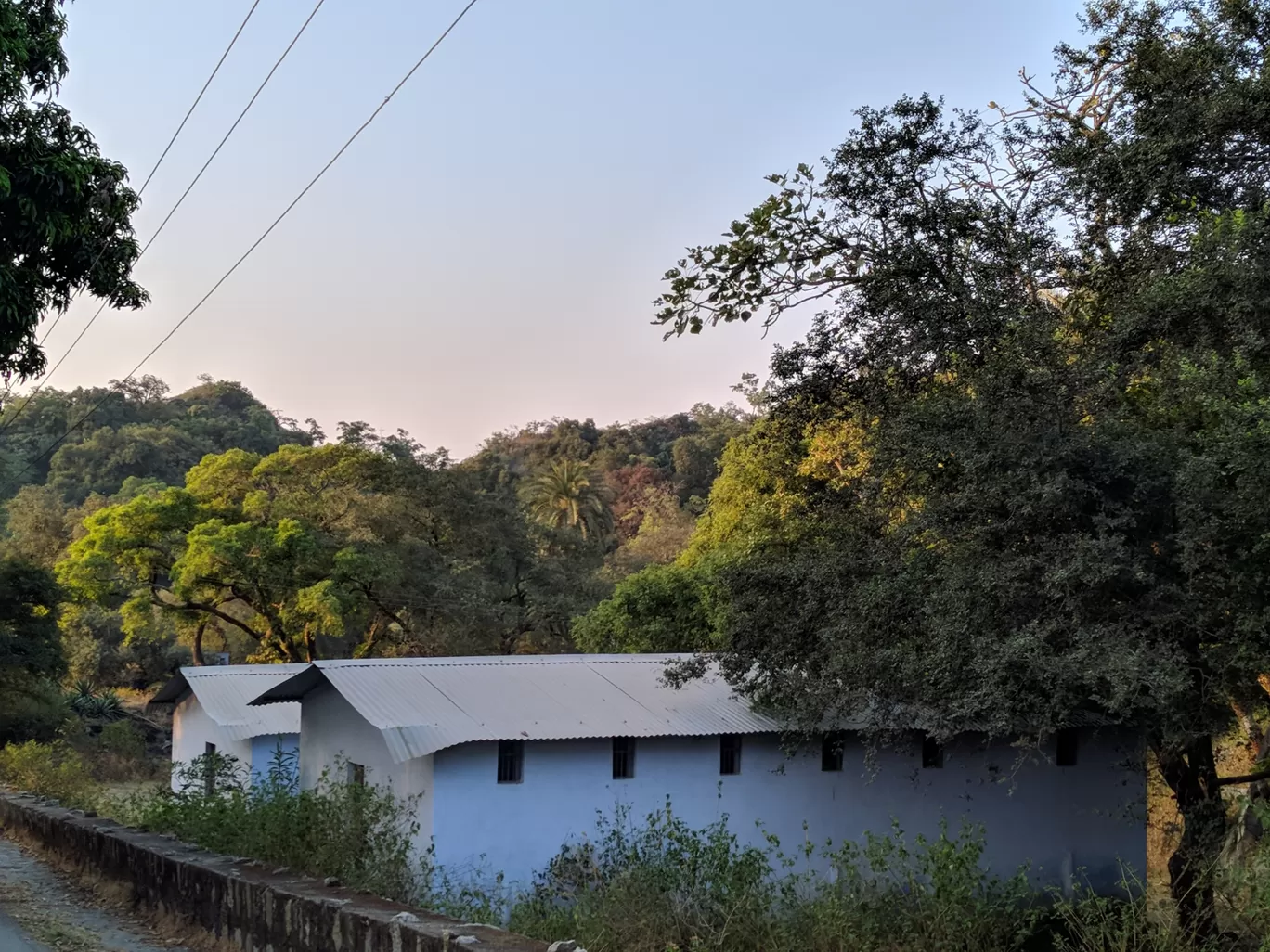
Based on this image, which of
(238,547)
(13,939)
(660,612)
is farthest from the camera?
(238,547)

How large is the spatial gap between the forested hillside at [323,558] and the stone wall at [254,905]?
19.0 meters

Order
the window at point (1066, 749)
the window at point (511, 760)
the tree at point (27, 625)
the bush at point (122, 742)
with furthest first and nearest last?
1. the bush at point (122, 742)
2. the tree at point (27, 625)
3. the window at point (1066, 749)
4. the window at point (511, 760)

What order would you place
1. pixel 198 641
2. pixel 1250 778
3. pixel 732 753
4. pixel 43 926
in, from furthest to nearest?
pixel 198 641
pixel 732 753
pixel 1250 778
pixel 43 926

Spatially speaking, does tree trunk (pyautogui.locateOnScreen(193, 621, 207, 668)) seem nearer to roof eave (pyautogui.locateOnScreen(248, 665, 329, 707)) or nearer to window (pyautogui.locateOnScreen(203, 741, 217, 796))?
roof eave (pyautogui.locateOnScreen(248, 665, 329, 707))

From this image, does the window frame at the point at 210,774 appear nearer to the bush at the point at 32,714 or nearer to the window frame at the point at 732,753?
the window frame at the point at 732,753

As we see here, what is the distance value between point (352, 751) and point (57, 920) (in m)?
8.73

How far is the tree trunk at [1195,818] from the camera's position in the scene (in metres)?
12.1

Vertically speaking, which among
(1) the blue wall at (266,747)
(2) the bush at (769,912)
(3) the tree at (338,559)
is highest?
(3) the tree at (338,559)

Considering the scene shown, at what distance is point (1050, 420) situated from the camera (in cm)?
1042

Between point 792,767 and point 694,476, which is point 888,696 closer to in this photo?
point 792,767

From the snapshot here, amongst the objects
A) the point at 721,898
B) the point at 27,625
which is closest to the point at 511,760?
the point at 721,898

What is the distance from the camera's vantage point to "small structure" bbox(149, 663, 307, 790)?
82.3 ft

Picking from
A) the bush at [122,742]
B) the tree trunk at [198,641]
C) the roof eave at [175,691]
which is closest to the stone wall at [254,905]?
the roof eave at [175,691]

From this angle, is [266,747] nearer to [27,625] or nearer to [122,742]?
[27,625]
